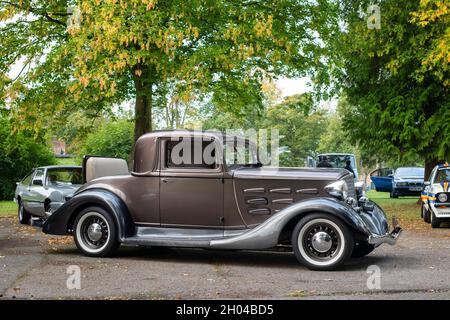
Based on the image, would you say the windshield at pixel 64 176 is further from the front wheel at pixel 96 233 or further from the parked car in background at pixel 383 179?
the parked car in background at pixel 383 179

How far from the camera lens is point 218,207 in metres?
9.79

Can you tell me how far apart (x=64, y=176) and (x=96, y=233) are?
717 cm

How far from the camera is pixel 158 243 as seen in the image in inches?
391

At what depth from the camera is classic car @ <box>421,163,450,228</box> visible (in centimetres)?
1600

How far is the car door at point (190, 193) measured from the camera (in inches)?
386

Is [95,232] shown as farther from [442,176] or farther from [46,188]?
[442,176]

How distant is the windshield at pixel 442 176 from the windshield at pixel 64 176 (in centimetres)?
886

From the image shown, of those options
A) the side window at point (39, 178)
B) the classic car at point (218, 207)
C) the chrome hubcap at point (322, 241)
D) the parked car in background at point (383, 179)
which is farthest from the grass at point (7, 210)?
the parked car in background at point (383, 179)

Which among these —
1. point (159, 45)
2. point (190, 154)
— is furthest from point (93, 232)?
point (159, 45)

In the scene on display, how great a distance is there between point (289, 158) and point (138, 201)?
4744 cm

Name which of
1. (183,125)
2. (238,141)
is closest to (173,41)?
(238,141)

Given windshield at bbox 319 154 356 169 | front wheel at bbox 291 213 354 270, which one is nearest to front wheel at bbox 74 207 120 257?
front wheel at bbox 291 213 354 270

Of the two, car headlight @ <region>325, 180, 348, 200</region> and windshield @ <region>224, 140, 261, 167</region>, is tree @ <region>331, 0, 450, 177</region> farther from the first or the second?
car headlight @ <region>325, 180, 348, 200</region>

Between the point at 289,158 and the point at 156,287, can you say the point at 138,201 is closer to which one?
the point at 156,287
